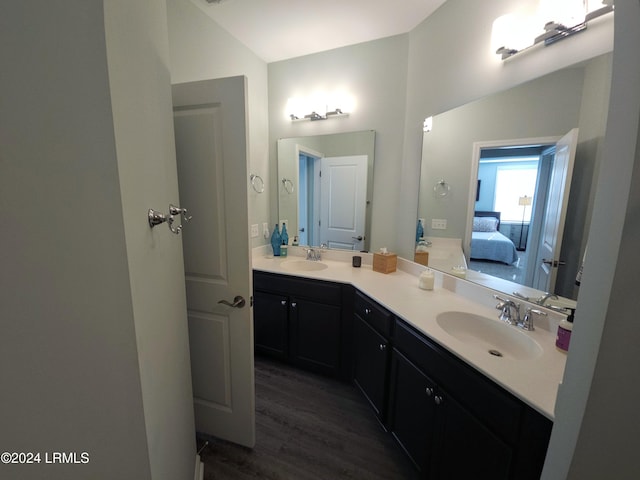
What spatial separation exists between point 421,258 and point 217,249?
1472mm

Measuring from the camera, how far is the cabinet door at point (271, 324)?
208 centimetres

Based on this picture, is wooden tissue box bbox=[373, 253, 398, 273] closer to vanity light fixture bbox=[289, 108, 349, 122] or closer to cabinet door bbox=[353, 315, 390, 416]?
cabinet door bbox=[353, 315, 390, 416]

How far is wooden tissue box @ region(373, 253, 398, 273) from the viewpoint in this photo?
205cm

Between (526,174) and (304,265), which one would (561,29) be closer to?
(526,174)

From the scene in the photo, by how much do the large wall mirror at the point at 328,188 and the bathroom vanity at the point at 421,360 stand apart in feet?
1.07

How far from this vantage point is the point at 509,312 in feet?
4.06

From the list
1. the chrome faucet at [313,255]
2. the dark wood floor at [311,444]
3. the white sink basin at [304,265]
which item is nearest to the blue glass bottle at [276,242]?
the white sink basin at [304,265]

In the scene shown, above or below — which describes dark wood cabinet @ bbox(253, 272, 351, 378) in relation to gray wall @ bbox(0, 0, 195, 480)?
below

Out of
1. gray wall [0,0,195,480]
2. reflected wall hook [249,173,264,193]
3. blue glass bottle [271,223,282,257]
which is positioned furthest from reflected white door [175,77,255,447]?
blue glass bottle [271,223,282,257]

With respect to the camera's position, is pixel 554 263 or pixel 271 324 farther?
pixel 271 324

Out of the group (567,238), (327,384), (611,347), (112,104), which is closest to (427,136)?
(567,238)

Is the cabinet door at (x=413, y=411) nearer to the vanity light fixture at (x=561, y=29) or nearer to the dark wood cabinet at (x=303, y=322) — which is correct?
the dark wood cabinet at (x=303, y=322)

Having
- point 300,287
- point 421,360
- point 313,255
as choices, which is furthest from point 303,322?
point 421,360

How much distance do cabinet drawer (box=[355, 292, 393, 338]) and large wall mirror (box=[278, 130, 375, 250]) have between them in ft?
2.31
